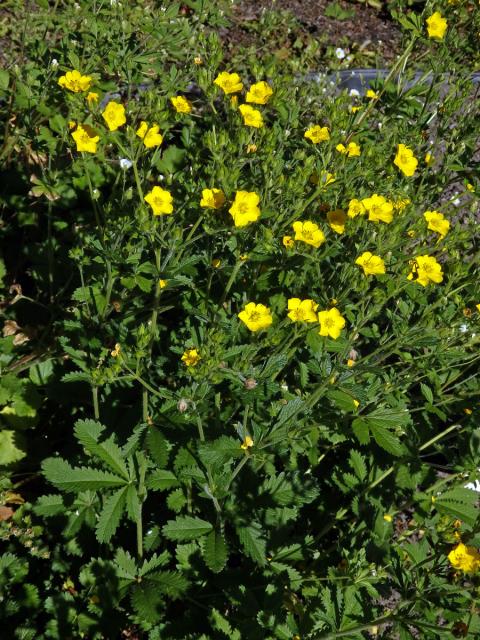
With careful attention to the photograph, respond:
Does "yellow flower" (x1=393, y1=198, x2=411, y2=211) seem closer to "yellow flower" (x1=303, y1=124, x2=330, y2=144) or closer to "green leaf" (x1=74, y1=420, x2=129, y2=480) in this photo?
"yellow flower" (x1=303, y1=124, x2=330, y2=144)

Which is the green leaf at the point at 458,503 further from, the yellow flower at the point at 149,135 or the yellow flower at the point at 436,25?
the yellow flower at the point at 436,25

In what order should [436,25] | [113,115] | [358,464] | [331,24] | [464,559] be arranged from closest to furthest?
[464,559], [113,115], [358,464], [436,25], [331,24]

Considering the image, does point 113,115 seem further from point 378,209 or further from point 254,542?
point 254,542

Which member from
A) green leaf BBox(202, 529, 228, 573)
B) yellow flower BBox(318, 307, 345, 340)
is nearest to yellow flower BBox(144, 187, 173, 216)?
yellow flower BBox(318, 307, 345, 340)

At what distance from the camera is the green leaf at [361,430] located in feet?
8.30

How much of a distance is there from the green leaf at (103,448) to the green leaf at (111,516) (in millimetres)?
81

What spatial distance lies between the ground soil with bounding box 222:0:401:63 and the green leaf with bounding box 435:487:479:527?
4.88 meters

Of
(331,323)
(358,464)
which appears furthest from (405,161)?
(358,464)

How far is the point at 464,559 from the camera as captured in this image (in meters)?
2.20

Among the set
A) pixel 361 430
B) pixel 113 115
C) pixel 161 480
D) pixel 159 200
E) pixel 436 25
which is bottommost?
pixel 161 480

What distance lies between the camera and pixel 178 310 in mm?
3631

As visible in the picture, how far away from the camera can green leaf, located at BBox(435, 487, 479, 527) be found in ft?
8.86

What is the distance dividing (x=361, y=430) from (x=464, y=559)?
2.04 feet

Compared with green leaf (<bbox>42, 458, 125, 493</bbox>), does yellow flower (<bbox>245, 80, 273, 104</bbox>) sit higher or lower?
higher
